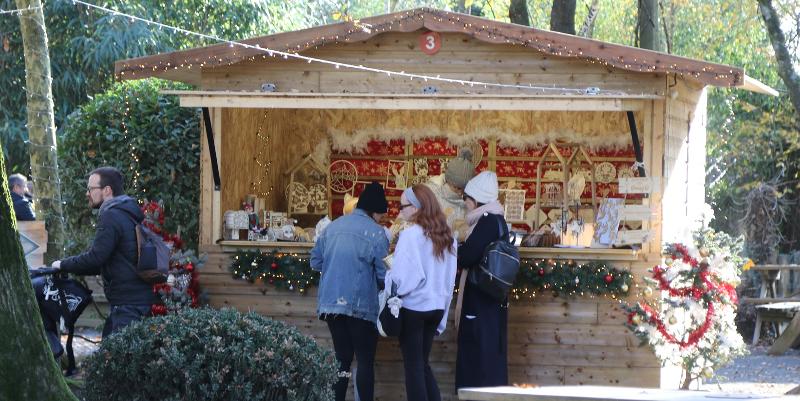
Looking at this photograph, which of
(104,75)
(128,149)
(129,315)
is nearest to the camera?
(129,315)

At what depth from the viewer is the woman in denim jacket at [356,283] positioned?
906 centimetres

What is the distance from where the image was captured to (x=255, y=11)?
23359mm

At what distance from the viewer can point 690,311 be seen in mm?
10156

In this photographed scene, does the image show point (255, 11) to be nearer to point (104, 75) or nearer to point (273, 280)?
point (104, 75)

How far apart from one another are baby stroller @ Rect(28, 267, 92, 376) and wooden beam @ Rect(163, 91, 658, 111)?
66.9 inches

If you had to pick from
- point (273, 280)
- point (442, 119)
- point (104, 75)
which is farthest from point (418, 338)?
point (104, 75)

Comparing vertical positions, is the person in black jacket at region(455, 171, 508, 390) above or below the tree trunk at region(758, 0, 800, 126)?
below

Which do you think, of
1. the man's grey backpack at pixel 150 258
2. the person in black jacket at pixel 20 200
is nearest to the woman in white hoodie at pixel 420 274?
the man's grey backpack at pixel 150 258

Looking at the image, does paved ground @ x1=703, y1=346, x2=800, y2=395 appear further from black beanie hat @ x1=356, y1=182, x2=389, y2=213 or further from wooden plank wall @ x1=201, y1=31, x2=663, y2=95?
black beanie hat @ x1=356, y1=182, x2=389, y2=213

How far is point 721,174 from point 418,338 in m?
18.0

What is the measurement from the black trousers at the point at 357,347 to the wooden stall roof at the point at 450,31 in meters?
2.44

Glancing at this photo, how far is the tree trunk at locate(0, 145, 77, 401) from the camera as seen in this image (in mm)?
6316

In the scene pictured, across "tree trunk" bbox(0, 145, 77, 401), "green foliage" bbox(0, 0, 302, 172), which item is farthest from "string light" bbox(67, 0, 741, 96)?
"green foliage" bbox(0, 0, 302, 172)

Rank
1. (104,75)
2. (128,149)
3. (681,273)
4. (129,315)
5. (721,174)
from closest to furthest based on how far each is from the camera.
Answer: (129,315), (681,273), (128,149), (104,75), (721,174)
